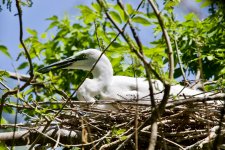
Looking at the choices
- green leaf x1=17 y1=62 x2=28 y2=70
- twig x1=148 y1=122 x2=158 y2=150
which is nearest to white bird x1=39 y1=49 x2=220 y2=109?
green leaf x1=17 y1=62 x2=28 y2=70

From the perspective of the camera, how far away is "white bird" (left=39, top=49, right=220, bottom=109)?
4297 mm

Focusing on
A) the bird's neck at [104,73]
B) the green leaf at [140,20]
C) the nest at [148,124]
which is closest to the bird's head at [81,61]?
the bird's neck at [104,73]

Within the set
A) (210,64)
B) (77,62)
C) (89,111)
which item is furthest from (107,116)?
(210,64)

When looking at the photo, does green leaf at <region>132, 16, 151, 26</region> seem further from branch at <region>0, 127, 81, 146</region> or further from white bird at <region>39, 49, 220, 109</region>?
white bird at <region>39, 49, 220, 109</region>

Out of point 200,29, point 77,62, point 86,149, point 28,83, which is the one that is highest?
point 200,29

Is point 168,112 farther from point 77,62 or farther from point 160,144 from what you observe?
point 77,62

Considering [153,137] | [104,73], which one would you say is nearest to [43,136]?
[153,137]

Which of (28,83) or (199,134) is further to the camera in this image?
(199,134)

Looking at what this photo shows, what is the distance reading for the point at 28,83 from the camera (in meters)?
2.30

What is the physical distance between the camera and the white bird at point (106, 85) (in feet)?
14.1

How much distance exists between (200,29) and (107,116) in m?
2.55

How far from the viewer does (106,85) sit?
452 centimetres

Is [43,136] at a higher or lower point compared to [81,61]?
lower

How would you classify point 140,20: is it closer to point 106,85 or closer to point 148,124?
point 148,124
